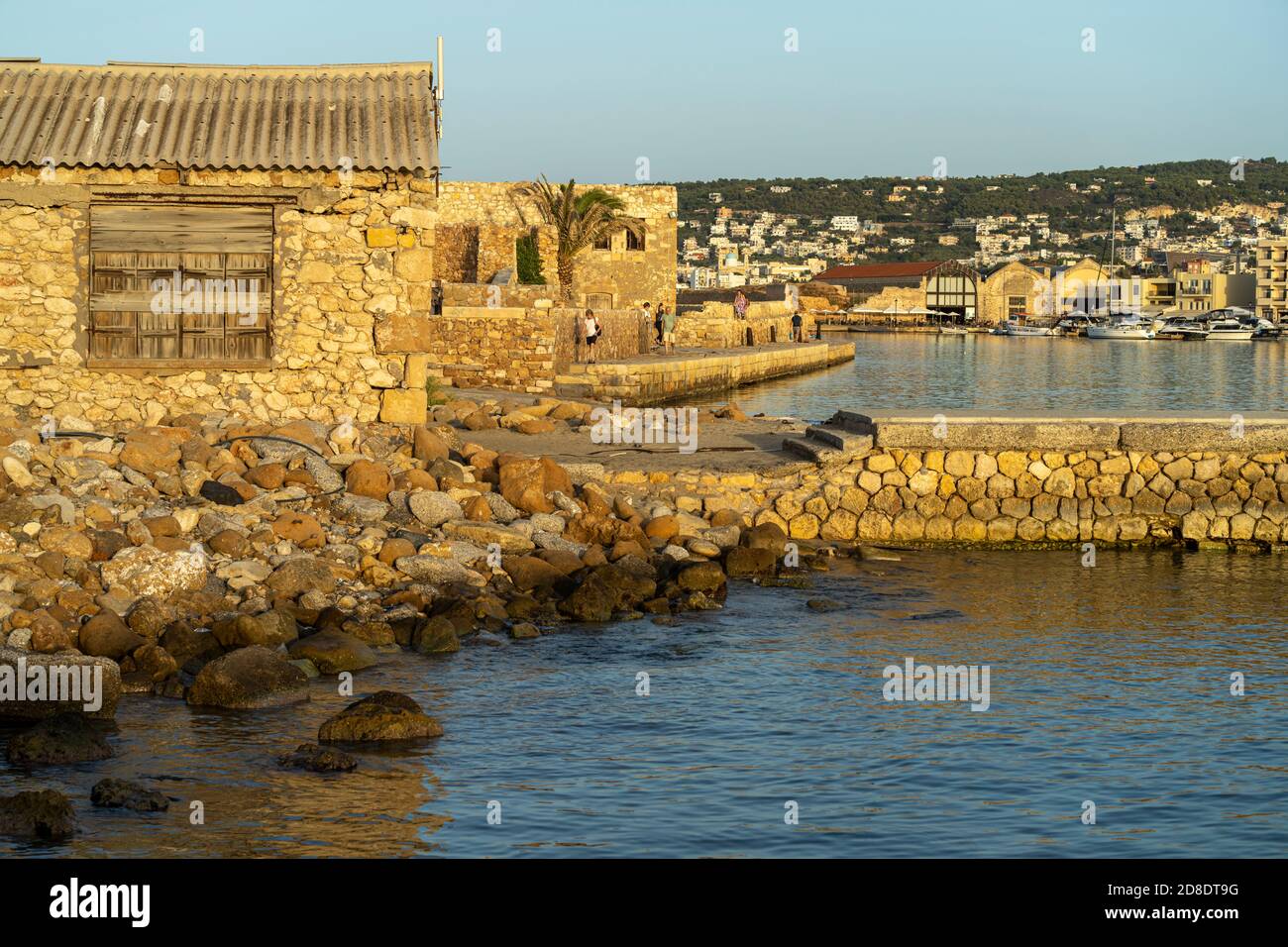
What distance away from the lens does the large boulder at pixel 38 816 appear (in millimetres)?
8289

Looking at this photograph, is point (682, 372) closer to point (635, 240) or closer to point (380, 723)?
point (635, 240)

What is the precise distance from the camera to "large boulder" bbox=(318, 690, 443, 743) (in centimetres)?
1025

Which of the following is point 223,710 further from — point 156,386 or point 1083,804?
point 156,386

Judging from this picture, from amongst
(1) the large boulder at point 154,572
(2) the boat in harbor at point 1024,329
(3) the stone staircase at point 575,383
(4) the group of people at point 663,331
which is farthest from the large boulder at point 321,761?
(2) the boat in harbor at point 1024,329

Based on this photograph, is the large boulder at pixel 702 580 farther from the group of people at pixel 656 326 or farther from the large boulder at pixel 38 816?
the group of people at pixel 656 326

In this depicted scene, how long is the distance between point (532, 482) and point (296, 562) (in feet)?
12.3

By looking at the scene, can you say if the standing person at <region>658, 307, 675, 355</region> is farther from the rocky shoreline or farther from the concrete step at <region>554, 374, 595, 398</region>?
the rocky shoreline

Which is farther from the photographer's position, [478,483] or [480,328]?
[480,328]

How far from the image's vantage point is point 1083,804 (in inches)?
365

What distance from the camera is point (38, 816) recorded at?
27.3 feet

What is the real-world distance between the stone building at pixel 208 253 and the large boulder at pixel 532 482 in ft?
6.01

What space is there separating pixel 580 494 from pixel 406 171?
14.1ft

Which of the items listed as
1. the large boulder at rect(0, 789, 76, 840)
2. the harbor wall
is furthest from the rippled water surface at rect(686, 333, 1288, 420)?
the large boulder at rect(0, 789, 76, 840)
